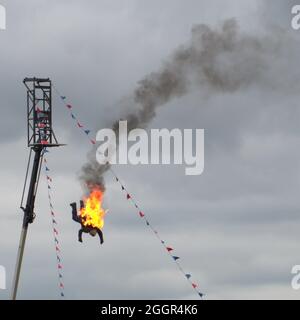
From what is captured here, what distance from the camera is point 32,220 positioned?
12100 cm

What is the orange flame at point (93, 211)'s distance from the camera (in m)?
115

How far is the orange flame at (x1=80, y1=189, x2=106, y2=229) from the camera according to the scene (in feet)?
→ 378

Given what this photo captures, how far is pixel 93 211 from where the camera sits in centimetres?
11569
